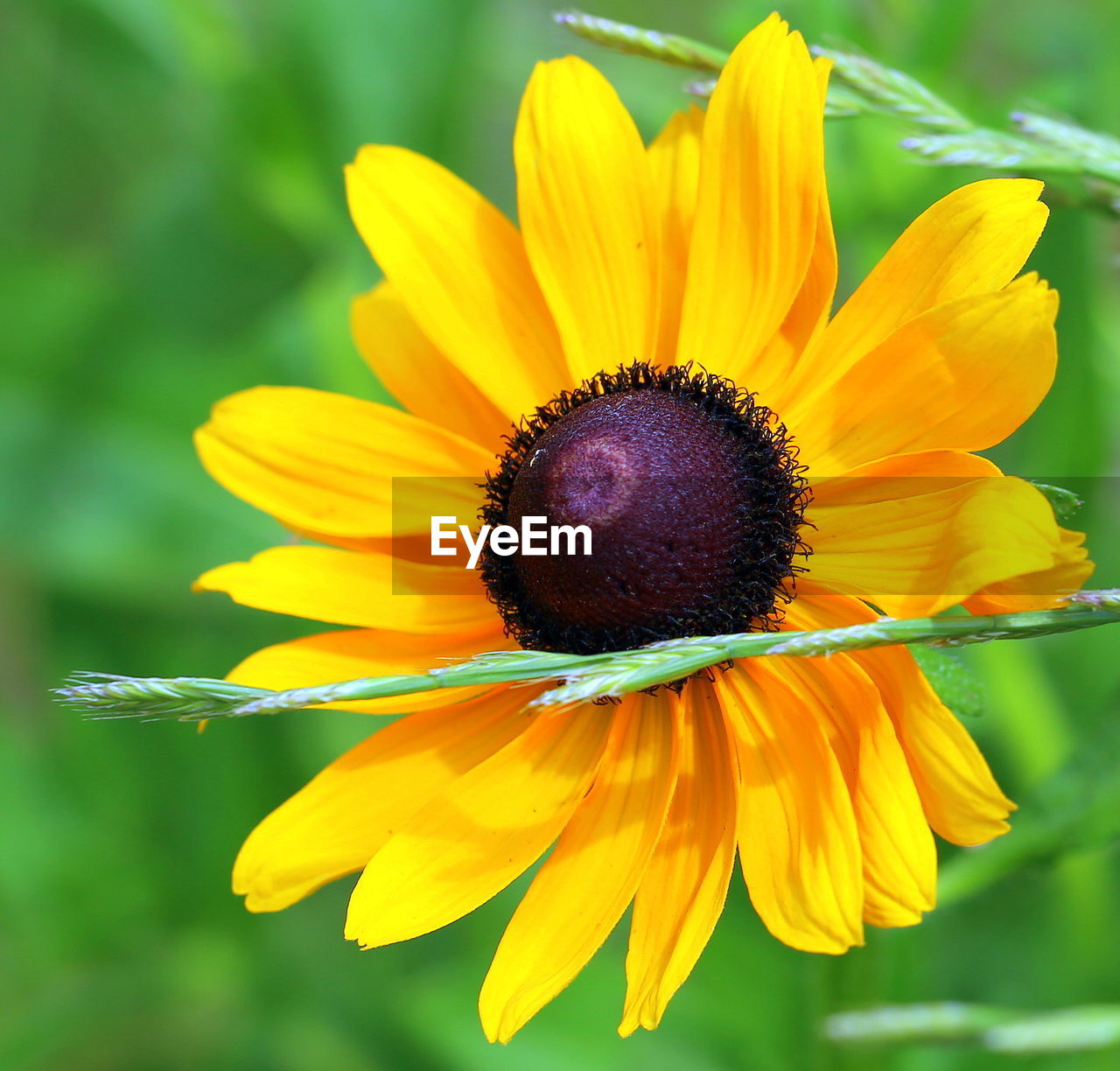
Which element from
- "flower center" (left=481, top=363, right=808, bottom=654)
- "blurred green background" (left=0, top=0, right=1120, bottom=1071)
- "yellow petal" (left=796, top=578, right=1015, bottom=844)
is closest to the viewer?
"yellow petal" (left=796, top=578, right=1015, bottom=844)

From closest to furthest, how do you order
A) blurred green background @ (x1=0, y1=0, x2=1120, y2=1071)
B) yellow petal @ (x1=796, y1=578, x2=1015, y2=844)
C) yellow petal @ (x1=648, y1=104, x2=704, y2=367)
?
yellow petal @ (x1=796, y1=578, x2=1015, y2=844)
yellow petal @ (x1=648, y1=104, x2=704, y2=367)
blurred green background @ (x1=0, y1=0, x2=1120, y2=1071)

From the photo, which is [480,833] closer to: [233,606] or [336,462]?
[336,462]

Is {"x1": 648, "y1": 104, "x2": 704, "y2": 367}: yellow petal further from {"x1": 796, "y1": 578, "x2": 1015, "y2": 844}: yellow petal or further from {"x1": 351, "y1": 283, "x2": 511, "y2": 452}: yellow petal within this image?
{"x1": 796, "y1": 578, "x2": 1015, "y2": 844}: yellow petal

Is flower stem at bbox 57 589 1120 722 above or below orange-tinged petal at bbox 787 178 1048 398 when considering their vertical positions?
below

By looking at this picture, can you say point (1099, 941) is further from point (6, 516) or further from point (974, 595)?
point (6, 516)

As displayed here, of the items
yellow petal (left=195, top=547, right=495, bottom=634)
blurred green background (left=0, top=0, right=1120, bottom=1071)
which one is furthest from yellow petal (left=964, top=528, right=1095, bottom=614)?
blurred green background (left=0, top=0, right=1120, bottom=1071)
